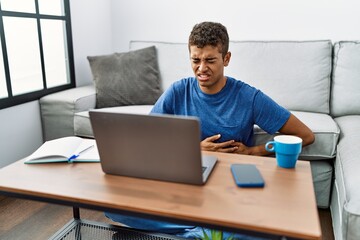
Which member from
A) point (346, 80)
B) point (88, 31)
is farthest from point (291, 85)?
point (88, 31)

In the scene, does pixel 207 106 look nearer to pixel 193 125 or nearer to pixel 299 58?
pixel 193 125

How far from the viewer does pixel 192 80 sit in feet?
4.89

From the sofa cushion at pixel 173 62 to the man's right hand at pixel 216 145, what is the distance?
4.05 feet

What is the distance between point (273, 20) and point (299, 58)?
495 mm

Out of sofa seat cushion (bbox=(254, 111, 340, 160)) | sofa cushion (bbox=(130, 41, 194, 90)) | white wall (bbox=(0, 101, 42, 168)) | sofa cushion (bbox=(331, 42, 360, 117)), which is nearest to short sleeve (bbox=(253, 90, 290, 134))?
sofa seat cushion (bbox=(254, 111, 340, 160))

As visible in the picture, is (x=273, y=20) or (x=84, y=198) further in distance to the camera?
(x=273, y=20)

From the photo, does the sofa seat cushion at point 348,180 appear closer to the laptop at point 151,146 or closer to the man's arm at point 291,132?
the man's arm at point 291,132

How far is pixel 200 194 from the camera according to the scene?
0.89 meters

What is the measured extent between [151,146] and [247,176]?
294mm

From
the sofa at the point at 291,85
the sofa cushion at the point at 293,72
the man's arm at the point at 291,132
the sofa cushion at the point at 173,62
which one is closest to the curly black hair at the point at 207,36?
the man's arm at the point at 291,132

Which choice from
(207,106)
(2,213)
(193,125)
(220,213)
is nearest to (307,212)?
(220,213)

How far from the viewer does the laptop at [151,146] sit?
2.80 feet

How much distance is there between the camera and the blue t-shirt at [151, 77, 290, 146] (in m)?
1.39

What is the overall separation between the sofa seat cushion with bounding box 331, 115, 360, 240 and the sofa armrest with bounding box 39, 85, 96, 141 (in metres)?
→ 1.61
